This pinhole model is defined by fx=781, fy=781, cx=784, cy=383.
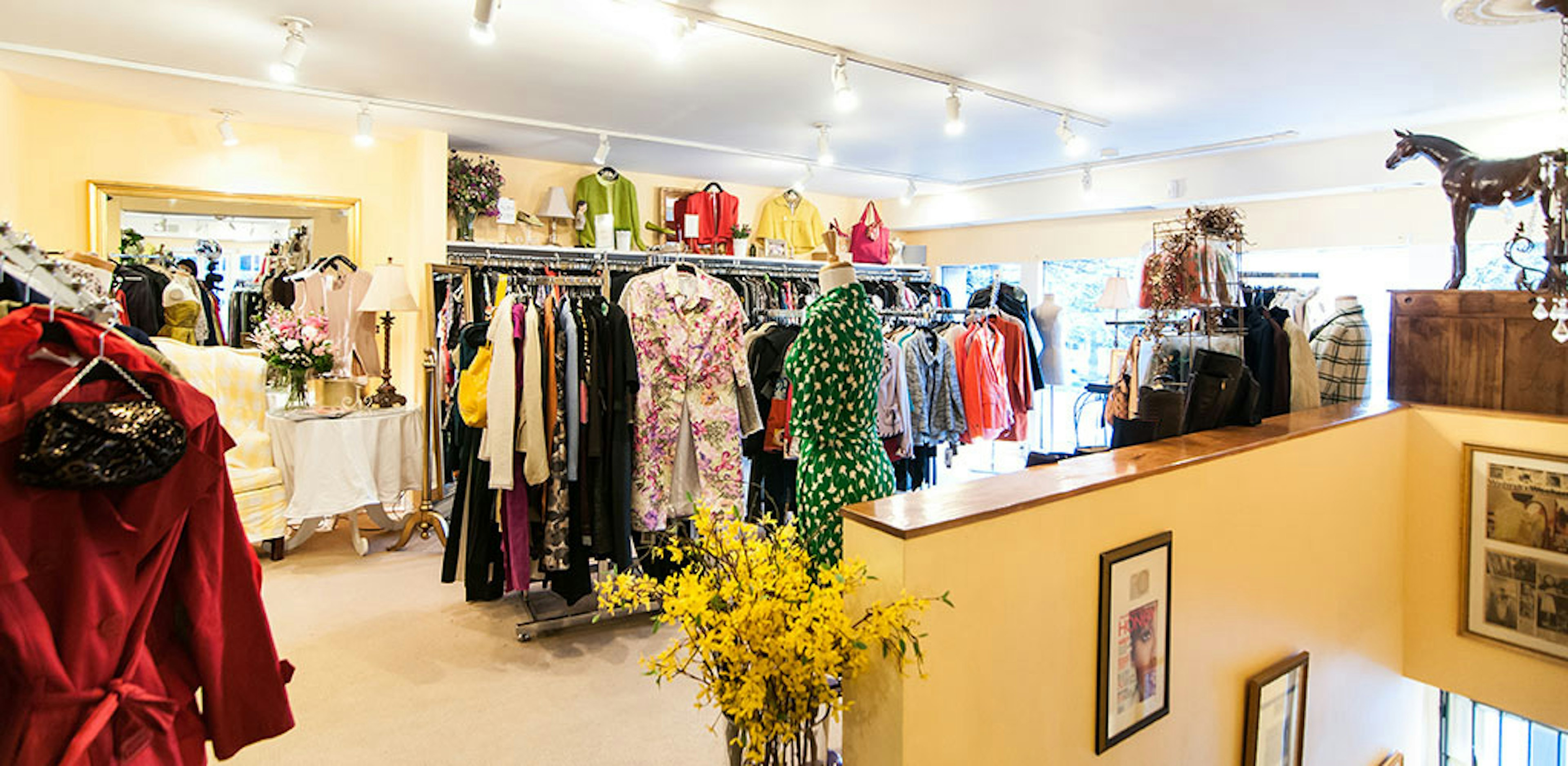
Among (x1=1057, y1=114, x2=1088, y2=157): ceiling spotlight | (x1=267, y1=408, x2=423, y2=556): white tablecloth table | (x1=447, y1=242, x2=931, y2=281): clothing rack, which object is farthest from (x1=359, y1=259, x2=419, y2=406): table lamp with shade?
(x1=1057, y1=114, x2=1088, y2=157): ceiling spotlight

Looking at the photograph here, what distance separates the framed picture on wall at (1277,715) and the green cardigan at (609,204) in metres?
4.73

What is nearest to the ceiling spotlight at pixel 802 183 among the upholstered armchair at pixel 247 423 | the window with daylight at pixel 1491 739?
the upholstered armchair at pixel 247 423

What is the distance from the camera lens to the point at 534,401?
3.11 metres

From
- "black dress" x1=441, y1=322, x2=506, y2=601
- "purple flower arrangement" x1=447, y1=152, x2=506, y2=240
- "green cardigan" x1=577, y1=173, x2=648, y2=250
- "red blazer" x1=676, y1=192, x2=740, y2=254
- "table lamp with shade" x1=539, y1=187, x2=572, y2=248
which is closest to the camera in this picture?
"black dress" x1=441, y1=322, x2=506, y2=601

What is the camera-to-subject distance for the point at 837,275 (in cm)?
287

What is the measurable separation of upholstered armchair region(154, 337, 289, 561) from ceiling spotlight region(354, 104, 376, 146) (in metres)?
1.46

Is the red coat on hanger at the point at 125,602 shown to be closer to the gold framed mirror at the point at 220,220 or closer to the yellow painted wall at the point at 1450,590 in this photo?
the yellow painted wall at the point at 1450,590

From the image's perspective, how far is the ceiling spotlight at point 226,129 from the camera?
4.62 metres

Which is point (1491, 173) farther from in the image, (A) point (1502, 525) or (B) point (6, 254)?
(B) point (6, 254)

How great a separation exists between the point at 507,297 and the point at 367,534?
9.46ft

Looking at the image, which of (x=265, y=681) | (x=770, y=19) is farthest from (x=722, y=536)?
(x=770, y=19)

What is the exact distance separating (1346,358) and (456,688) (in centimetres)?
384

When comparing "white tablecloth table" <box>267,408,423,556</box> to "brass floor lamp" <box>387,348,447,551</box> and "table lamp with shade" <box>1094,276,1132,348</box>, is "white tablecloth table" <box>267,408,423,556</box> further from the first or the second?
"table lamp with shade" <box>1094,276,1132,348</box>

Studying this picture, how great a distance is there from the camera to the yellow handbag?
3168 mm
